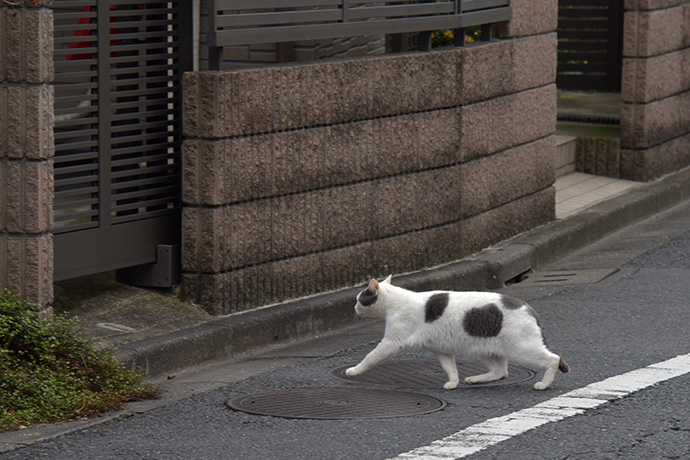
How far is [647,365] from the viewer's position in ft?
24.1

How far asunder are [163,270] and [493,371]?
7.67ft

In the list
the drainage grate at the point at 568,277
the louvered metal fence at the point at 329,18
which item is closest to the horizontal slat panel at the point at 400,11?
the louvered metal fence at the point at 329,18

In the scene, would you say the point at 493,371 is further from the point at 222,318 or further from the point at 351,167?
the point at 351,167

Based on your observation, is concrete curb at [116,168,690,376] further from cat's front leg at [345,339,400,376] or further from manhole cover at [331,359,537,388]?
cat's front leg at [345,339,400,376]

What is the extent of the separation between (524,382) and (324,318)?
72.2 inches

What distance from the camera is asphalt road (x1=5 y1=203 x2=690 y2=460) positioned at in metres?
5.74

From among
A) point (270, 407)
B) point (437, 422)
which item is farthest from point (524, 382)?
point (270, 407)

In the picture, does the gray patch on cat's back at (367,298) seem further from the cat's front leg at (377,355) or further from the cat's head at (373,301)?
the cat's front leg at (377,355)

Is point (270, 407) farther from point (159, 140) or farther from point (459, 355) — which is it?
point (159, 140)

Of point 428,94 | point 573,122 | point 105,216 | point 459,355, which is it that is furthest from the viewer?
point 573,122

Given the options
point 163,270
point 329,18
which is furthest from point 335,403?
point 329,18

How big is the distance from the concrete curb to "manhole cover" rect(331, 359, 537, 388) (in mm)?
762

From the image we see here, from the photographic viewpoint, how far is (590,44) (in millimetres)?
16406

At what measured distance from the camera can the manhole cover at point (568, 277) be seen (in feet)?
33.4
